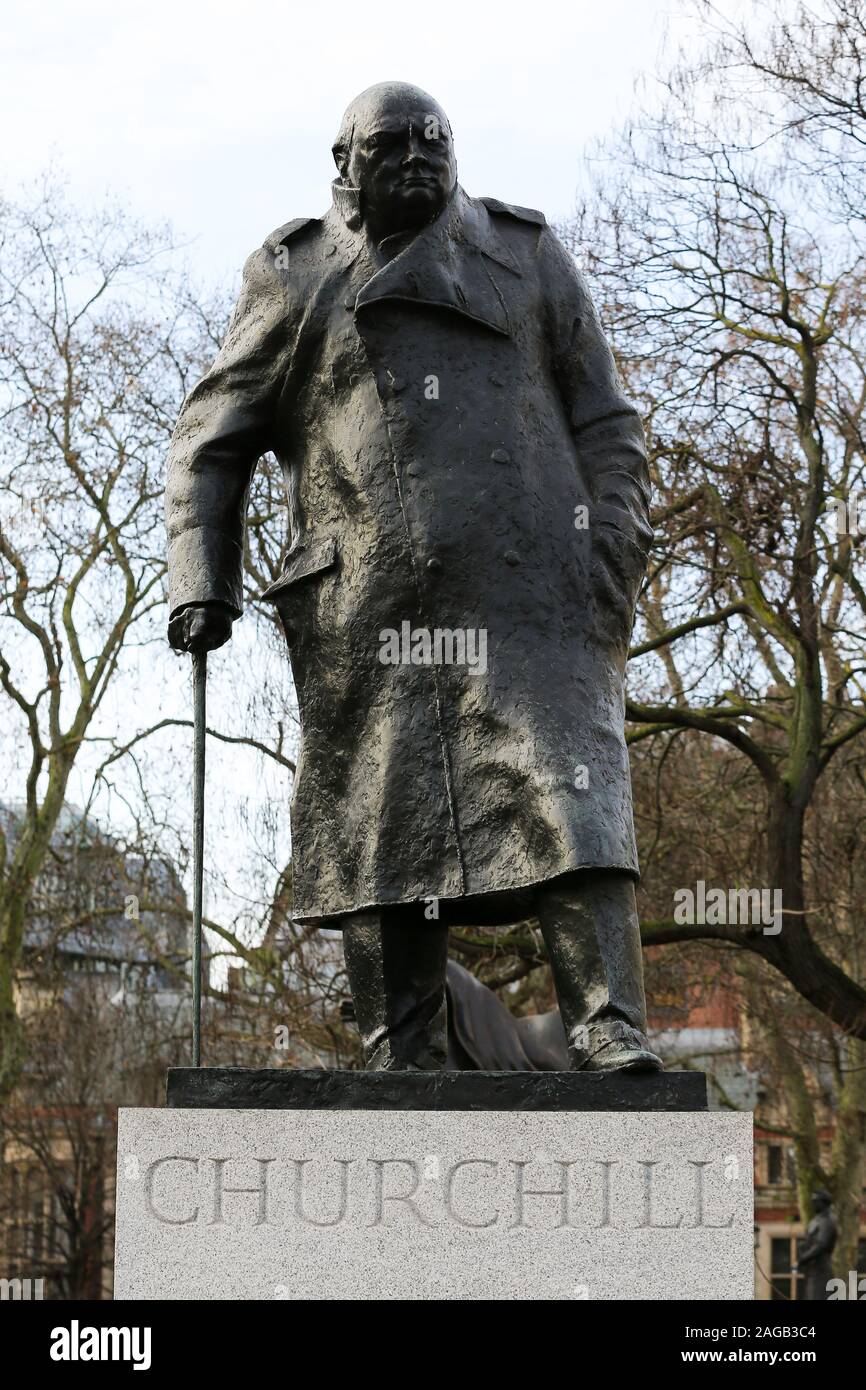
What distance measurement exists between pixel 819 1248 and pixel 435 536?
17596 millimetres

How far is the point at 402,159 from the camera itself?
5.80 metres

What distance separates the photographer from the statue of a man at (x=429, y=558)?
5.48 metres

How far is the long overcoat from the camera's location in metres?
5.52

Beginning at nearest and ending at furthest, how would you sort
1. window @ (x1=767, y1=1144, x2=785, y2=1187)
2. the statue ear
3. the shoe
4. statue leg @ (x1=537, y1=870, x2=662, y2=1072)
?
the shoe < statue leg @ (x1=537, y1=870, x2=662, y2=1072) < the statue ear < window @ (x1=767, y1=1144, x2=785, y2=1187)

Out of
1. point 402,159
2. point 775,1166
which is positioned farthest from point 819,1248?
point 775,1166

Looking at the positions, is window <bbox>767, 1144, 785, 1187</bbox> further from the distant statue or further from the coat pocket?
the coat pocket

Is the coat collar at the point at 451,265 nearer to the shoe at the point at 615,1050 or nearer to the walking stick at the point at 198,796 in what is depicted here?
the walking stick at the point at 198,796

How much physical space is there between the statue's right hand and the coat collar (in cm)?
85

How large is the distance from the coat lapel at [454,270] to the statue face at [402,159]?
0.08 metres

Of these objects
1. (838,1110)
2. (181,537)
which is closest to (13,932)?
(838,1110)

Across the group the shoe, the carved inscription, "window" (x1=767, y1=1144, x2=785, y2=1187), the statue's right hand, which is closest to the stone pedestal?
the carved inscription

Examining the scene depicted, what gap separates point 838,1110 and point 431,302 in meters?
18.7

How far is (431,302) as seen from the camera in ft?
18.9

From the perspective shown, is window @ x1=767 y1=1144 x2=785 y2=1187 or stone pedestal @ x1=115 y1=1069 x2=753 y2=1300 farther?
window @ x1=767 y1=1144 x2=785 y2=1187
